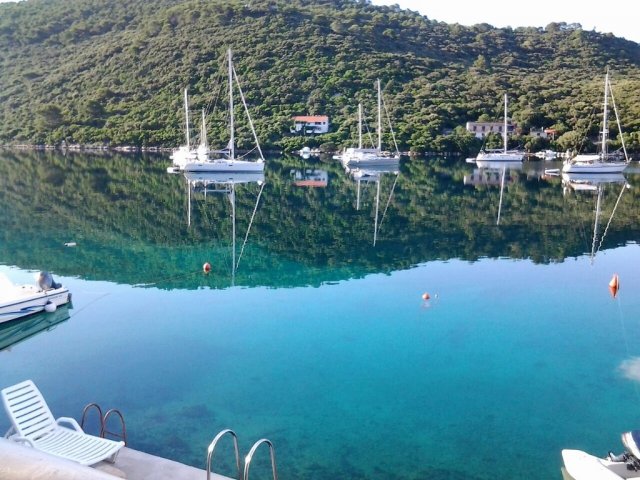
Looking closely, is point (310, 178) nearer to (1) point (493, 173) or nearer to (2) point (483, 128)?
(1) point (493, 173)

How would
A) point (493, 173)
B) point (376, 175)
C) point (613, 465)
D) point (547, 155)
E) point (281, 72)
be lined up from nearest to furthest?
point (613, 465) → point (376, 175) → point (493, 173) → point (547, 155) → point (281, 72)

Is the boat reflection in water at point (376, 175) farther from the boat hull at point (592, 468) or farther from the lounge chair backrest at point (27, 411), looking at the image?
the lounge chair backrest at point (27, 411)

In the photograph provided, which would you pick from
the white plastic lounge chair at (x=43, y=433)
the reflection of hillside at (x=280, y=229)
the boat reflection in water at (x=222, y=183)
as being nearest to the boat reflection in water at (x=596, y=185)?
the reflection of hillside at (x=280, y=229)

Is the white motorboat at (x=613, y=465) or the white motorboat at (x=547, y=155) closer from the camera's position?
the white motorboat at (x=613, y=465)

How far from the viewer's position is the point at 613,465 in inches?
337

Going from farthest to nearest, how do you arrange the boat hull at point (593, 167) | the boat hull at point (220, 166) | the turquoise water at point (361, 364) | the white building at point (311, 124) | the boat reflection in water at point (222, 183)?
the white building at point (311, 124) → the boat hull at point (593, 167) → the boat hull at point (220, 166) → the boat reflection in water at point (222, 183) → the turquoise water at point (361, 364)

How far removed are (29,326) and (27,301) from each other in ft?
2.21

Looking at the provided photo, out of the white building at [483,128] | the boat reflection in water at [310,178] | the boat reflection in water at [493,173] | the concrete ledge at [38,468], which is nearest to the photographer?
the concrete ledge at [38,468]

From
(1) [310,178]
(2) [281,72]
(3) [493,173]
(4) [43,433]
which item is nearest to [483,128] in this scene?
(3) [493,173]

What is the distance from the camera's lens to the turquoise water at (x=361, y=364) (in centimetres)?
1073

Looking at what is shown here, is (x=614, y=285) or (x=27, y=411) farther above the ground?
(x=27, y=411)

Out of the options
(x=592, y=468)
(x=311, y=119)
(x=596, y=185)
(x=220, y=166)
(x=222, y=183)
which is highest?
(x=311, y=119)

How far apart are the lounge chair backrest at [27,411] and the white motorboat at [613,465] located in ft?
24.7

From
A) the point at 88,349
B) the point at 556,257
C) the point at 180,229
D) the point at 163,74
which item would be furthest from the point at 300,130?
the point at 88,349
